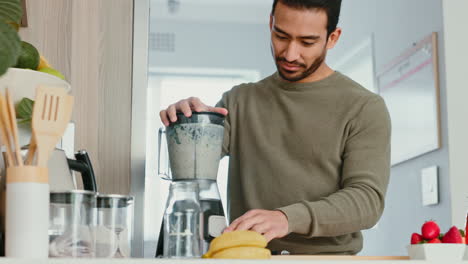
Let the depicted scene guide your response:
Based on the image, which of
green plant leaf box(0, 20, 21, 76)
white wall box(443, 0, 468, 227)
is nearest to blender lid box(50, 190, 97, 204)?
green plant leaf box(0, 20, 21, 76)

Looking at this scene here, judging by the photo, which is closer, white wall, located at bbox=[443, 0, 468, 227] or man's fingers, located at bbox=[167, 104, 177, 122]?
man's fingers, located at bbox=[167, 104, 177, 122]

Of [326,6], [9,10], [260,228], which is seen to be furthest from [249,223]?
[326,6]

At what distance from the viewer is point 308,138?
5.03ft

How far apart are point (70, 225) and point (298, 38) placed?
2.45ft

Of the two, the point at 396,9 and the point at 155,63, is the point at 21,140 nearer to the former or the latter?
the point at 396,9

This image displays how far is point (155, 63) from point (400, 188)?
270 centimetres

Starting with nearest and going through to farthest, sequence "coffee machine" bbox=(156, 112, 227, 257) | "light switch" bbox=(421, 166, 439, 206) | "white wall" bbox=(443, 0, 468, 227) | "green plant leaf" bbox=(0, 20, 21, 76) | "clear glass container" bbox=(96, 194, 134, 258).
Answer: "green plant leaf" bbox=(0, 20, 21, 76), "clear glass container" bbox=(96, 194, 134, 258), "coffee machine" bbox=(156, 112, 227, 257), "white wall" bbox=(443, 0, 468, 227), "light switch" bbox=(421, 166, 439, 206)

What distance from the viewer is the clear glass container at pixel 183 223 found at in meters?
0.96

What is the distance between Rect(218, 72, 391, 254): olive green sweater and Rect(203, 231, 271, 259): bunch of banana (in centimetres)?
45

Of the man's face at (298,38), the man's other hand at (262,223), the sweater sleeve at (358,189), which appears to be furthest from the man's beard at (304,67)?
the man's other hand at (262,223)

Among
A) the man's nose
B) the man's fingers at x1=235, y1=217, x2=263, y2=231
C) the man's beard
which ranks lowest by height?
the man's fingers at x1=235, y1=217, x2=263, y2=231

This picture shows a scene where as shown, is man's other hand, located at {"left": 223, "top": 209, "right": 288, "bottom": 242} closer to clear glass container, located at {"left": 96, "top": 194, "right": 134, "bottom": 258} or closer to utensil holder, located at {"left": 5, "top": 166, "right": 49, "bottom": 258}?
clear glass container, located at {"left": 96, "top": 194, "right": 134, "bottom": 258}

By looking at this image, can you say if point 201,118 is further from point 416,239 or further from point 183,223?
point 416,239

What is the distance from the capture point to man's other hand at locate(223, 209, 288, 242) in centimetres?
103
